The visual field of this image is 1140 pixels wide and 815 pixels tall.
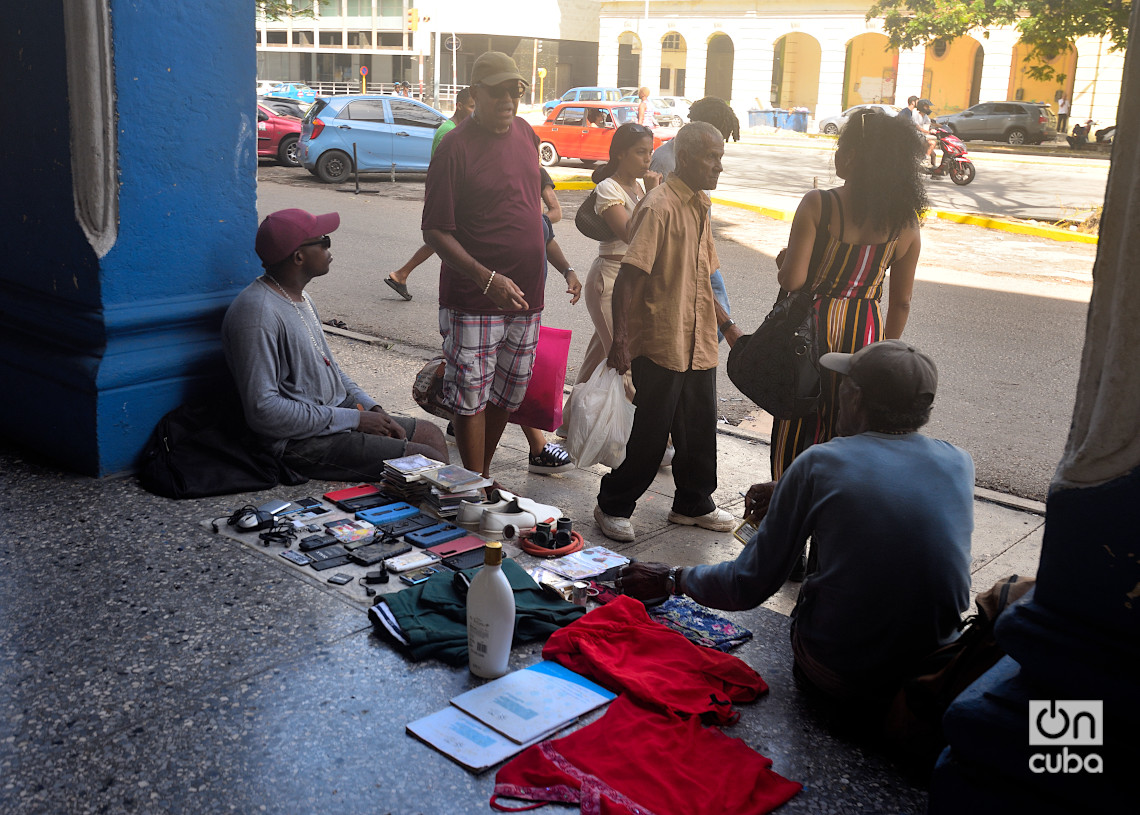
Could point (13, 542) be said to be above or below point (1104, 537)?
below

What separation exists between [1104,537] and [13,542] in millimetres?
3396

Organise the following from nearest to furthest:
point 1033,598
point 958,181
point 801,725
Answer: point 1033,598
point 801,725
point 958,181

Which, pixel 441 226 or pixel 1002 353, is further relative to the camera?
pixel 1002 353

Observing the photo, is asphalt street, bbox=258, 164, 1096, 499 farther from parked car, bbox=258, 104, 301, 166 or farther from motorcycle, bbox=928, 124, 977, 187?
motorcycle, bbox=928, 124, 977, 187

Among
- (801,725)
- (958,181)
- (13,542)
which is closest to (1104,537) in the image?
(801,725)

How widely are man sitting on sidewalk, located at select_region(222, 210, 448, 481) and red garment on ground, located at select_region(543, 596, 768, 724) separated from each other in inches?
63.7

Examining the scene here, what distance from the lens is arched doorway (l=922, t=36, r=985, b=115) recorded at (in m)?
43.2

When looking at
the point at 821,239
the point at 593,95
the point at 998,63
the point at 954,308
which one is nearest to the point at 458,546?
the point at 821,239

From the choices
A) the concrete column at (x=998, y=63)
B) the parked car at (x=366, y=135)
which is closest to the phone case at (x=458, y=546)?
the parked car at (x=366, y=135)

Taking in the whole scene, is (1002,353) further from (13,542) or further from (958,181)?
(958,181)

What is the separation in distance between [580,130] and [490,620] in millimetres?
19990

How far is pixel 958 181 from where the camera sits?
2123 cm

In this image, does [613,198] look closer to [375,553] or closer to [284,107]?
[375,553]

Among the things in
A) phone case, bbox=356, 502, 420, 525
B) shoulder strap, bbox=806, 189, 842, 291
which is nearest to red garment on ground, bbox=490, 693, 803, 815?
phone case, bbox=356, 502, 420, 525
